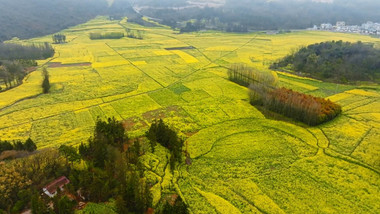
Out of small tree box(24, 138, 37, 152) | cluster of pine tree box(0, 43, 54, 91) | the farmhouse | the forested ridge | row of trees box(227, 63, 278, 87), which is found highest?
the forested ridge

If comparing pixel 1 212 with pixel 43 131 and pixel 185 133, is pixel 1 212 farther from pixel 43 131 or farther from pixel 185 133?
pixel 185 133

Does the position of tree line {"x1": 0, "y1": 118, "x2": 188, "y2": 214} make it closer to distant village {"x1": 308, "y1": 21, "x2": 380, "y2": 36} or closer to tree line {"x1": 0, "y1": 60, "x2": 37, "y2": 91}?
tree line {"x1": 0, "y1": 60, "x2": 37, "y2": 91}

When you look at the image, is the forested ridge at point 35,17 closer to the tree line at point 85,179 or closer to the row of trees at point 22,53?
the row of trees at point 22,53

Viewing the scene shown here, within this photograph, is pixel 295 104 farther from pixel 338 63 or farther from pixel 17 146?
pixel 17 146

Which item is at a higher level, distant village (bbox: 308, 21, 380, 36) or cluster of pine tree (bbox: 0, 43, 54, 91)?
distant village (bbox: 308, 21, 380, 36)

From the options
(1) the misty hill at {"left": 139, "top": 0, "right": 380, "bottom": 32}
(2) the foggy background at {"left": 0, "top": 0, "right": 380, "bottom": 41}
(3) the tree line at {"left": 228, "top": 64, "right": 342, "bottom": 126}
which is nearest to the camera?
(3) the tree line at {"left": 228, "top": 64, "right": 342, "bottom": 126}

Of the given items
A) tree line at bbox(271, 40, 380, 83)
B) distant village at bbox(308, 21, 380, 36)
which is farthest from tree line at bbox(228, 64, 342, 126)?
distant village at bbox(308, 21, 380, 36)
